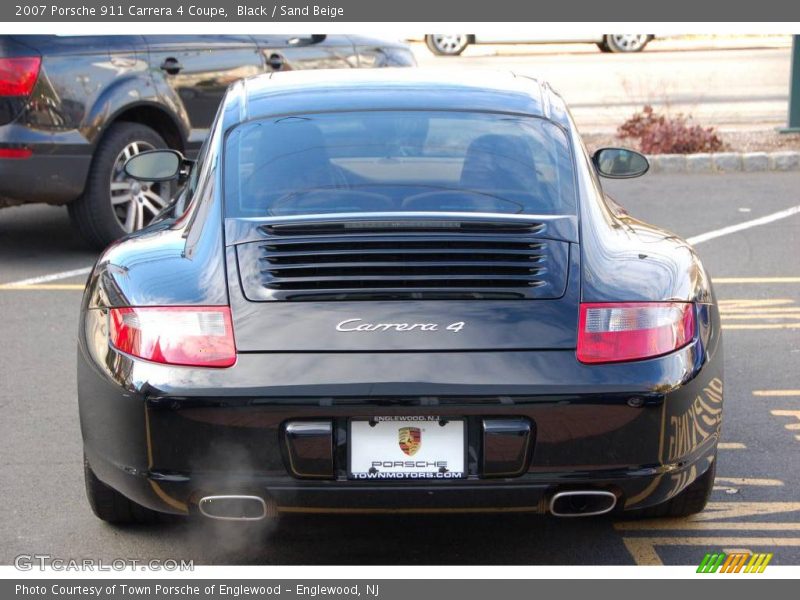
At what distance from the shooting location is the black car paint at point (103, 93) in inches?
318

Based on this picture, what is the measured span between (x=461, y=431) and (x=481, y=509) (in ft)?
0.79

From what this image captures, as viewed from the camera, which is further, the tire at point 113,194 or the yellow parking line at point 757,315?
the tire at point 113,194

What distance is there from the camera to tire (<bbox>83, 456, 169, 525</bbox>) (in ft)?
13.9

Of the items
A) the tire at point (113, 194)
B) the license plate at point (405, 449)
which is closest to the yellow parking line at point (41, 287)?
the tire at point (113, 194)

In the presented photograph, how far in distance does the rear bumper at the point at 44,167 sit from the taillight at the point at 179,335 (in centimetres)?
462

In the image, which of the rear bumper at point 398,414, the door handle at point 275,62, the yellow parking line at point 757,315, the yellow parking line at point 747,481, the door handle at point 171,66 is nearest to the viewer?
the rear bumper at point 398,414

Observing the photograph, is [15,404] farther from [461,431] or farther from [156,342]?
[461,431]

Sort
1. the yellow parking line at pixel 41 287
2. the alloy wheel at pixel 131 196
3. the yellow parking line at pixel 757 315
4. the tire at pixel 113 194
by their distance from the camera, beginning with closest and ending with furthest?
the yellow parking line at pixel 757 315 < the yellow parking line at pixel 41 287 < the tire at pixel 113 194 < the alloy wheel at pixel 131 196

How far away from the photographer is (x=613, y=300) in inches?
148

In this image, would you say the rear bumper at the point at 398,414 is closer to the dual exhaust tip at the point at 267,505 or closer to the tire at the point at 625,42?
the dual exhaust tip at the point at 267,505

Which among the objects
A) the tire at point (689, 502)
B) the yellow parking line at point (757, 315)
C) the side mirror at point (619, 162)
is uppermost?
the side mirror at point (619, 162)

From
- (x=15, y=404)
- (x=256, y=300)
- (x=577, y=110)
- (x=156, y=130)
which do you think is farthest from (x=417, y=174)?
(x=577, y=110)

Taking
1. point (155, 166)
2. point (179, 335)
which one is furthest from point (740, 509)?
point (155, 166)

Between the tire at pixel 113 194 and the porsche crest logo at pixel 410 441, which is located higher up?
the porsche crest logo at pixel 410 441
